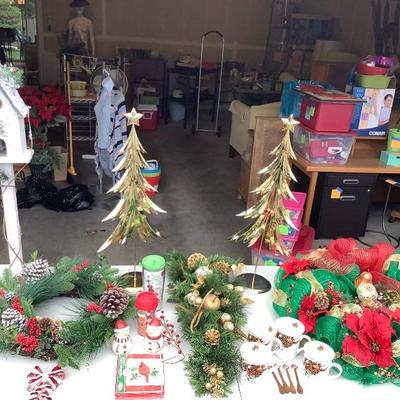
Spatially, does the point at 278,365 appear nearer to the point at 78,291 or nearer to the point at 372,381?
the point at 372,381

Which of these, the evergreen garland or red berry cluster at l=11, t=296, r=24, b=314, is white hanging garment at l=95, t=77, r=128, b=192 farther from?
red berry cluster at l=11, t=296, r=24, b=314

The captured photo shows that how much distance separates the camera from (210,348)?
3.78 feet

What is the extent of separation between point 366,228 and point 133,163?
8.89 ft

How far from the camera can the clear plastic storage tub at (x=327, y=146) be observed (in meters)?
3.07

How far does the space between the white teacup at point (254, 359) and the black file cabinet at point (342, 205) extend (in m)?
2.15

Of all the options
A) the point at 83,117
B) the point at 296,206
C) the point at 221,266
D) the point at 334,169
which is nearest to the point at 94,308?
the point at 221,266

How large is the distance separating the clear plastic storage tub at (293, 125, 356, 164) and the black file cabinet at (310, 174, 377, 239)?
13 centimetres

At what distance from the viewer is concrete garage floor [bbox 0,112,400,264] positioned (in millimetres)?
3064

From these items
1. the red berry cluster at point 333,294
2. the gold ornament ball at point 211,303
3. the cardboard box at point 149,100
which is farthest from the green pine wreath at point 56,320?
the cardboard box at point 149,100

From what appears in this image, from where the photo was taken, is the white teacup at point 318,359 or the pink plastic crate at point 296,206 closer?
the white teacup at point 318,359

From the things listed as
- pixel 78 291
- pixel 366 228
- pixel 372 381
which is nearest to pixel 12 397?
pixel 78 291

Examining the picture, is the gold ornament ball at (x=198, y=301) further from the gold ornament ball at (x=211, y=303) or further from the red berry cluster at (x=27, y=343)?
the red berry cluster at (x=27, y=343)

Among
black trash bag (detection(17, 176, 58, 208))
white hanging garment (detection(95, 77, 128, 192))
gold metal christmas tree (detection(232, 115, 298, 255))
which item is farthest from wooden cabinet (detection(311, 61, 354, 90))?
gold metal christmas tree (detection(232, 115, 298, 255))

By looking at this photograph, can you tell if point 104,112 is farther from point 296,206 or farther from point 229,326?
point 229,326
